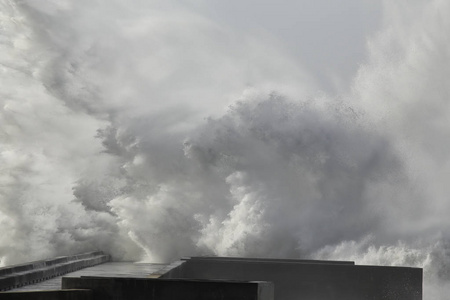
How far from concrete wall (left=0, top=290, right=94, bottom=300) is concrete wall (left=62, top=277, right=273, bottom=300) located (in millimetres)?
159

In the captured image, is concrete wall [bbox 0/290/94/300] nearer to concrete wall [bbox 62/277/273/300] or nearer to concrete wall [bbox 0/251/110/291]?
concrete wall [bbox 62/277/273/300]

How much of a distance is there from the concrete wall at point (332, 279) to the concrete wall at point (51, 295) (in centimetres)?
624

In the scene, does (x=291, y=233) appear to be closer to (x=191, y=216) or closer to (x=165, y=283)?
(x=191, y=216)

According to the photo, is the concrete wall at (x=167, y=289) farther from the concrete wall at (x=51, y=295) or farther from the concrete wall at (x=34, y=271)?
the concrete wall at (x=34, y=271)

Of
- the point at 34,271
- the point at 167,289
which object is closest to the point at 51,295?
the point at 167,289

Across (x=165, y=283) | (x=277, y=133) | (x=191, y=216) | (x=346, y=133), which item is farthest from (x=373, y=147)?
(x=165, y=283)

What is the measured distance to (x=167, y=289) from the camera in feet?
35.3

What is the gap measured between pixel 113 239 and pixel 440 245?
8712 mm

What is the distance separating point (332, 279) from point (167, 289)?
696 cm

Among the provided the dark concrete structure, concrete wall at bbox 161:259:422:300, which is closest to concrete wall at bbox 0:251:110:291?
the dark concrete structure

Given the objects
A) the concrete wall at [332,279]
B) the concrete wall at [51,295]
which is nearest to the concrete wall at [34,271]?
the concrete wall at [51,295]

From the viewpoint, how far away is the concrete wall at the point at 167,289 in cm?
1066

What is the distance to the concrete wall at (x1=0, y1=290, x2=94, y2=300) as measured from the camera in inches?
377

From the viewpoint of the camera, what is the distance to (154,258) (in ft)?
81.9
